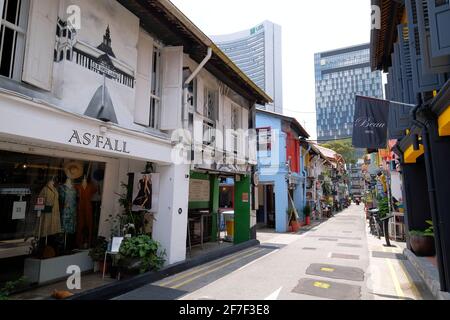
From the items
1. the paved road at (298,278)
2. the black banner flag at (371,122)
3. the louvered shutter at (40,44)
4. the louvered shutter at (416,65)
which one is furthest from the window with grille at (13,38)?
the black banner flag at (371,122)

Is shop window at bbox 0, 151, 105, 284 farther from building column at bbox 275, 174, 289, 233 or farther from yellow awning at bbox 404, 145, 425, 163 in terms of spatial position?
building column at bbox 275, 174, 289, 233

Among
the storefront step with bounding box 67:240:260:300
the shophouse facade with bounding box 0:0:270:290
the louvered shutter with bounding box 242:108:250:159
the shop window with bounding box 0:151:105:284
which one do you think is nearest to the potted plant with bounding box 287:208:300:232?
the louvered shutter with bounding box 242:108:250:159

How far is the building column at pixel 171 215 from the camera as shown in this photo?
717 centimetres

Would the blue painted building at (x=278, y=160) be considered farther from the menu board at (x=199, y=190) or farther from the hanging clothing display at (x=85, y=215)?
the hanging clothing display at (x=85, y=215)

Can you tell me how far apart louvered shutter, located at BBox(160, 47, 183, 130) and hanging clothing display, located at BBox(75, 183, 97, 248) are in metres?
2.56

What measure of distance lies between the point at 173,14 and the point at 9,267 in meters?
6.60

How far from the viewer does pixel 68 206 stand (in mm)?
7164

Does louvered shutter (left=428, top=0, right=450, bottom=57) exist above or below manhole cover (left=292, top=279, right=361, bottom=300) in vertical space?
above

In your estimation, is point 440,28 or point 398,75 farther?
point 398,75

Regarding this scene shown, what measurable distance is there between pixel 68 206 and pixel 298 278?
5902 millimetres

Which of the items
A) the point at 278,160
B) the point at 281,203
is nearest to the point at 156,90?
the point at 278,160

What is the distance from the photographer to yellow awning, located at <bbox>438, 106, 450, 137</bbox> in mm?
4973

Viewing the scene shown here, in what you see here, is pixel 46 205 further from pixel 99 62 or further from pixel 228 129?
pixel 228 129

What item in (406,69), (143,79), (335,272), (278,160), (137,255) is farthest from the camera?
(278,160)
